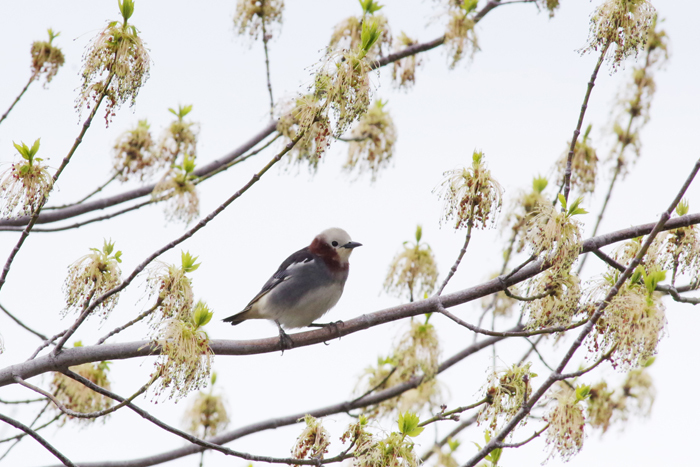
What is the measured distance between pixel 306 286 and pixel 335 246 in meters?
0.64

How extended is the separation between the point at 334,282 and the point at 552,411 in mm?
2827

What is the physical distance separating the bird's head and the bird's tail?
943mm

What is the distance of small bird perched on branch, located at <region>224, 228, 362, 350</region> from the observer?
21.5 feet

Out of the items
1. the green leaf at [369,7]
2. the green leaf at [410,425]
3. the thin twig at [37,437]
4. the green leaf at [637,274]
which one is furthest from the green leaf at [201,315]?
the green leaf at [369,7]

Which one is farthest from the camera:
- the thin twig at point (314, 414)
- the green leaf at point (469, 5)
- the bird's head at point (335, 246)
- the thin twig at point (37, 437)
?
the green leaf at point (469, 5)

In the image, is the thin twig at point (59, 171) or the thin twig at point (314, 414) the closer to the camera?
the thin twig at point (59, 171)

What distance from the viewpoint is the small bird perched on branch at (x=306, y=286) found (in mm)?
6551

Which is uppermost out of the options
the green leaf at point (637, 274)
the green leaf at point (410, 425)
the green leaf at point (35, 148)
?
the green leaf at point (35, 148)

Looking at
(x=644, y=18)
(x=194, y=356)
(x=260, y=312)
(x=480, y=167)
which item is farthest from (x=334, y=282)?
(x=644, y=18)

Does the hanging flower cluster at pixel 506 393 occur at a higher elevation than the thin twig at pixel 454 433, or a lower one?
lower

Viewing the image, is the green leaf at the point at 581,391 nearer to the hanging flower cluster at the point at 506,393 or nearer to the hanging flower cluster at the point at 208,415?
the hanging flower cluster at the point at 506,393

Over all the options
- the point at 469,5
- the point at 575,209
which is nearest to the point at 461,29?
the point at 469,5

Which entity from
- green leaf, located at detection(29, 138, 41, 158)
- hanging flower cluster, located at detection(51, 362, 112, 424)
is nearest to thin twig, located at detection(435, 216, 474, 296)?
green leaf, located at detection(29, 138, 41, 158)

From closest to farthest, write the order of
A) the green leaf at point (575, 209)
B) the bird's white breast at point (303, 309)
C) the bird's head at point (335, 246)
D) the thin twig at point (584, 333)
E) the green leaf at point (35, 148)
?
the thin twig at point (584, 333) → the green leaf at point (35, 148) → the green leaf at point (575, 209) → the bird's white breast at point (303, 309) → the bird's head at point (335, 246)
